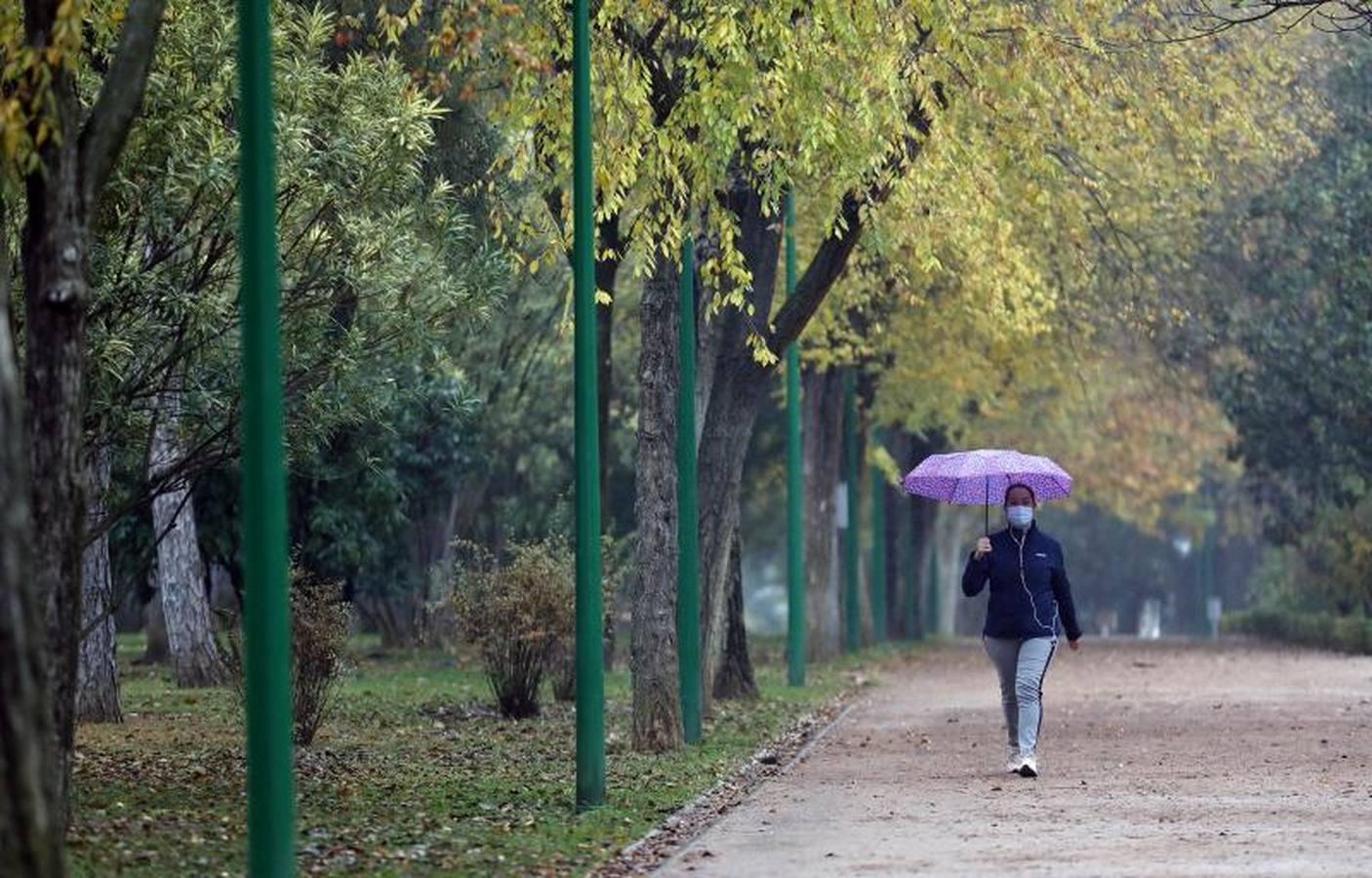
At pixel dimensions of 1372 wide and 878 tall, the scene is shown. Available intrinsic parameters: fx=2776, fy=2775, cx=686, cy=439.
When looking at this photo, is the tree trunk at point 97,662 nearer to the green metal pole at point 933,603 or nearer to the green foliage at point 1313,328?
the green foliage at point 1313,328

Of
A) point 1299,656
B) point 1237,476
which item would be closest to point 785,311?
point 1299,656

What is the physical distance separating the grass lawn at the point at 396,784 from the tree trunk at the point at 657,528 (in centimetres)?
35

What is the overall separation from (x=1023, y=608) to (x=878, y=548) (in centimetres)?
3174

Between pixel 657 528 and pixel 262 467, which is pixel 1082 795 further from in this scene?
pixel 262 467

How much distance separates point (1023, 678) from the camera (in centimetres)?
1886

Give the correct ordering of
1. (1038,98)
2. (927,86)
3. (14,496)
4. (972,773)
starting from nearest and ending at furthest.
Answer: (14,496)
(972,773)
(927,86)
(1038,98)

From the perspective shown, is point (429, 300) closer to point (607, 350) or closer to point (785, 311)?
point (785, 311)

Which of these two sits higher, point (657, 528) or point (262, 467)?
point (657, 528)

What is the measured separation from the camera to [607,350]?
32.6 metres

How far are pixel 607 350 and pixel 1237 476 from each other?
3878 centimetres

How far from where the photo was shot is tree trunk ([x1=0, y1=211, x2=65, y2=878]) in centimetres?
790

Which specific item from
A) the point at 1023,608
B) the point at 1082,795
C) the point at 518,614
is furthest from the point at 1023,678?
the point at 518,614

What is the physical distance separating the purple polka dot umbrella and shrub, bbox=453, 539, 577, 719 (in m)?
5.87

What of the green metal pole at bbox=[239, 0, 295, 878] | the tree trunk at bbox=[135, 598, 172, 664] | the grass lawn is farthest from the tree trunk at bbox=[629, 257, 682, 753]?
the tree trunk at bbox=[135, 598, 172, 664]
